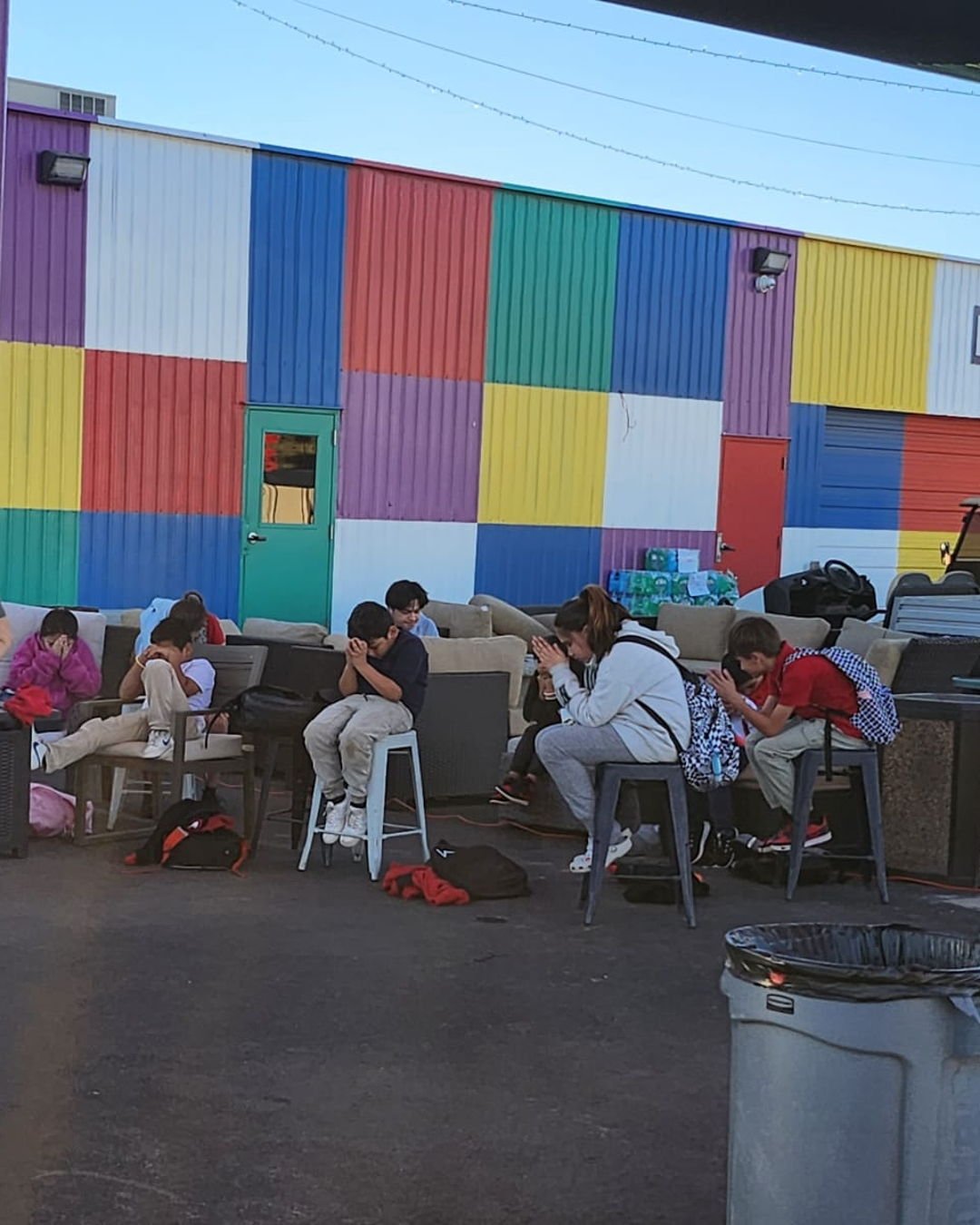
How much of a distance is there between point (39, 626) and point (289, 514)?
5.95m

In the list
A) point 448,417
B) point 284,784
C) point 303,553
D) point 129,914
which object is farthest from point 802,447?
point 129,914

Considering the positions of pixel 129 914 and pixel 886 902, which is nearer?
pixel 129 914

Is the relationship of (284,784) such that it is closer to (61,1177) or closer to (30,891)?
(30,891)

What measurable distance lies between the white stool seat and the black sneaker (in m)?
1.30

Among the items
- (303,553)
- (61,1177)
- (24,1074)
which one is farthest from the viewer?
(303,553)

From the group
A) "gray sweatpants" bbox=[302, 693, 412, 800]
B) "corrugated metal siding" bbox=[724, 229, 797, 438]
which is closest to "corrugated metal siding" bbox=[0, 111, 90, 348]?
"corrugated metal siding" bbox=[724, 229, 797, 438]

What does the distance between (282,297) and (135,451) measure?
2219mm

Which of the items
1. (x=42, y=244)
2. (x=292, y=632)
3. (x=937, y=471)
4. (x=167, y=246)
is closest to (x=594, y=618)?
(x=292, y=632)

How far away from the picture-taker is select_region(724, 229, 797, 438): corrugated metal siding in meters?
21.2

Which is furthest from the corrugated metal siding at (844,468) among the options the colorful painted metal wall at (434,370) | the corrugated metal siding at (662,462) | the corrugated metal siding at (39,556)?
the corrugated metal siding at (39,556)

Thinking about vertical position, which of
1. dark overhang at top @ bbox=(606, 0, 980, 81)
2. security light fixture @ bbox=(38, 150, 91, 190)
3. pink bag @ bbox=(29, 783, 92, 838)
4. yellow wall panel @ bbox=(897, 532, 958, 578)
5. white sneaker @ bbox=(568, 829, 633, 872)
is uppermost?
security light fixture @ bbox=(38, 150, 91, 190)

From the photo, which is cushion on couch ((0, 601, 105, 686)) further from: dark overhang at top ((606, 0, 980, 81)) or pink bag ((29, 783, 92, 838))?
dark overhang at top ((606, 0, 980, 81))

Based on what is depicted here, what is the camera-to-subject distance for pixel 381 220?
18.2 metres

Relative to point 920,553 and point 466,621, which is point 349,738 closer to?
point 466,621
